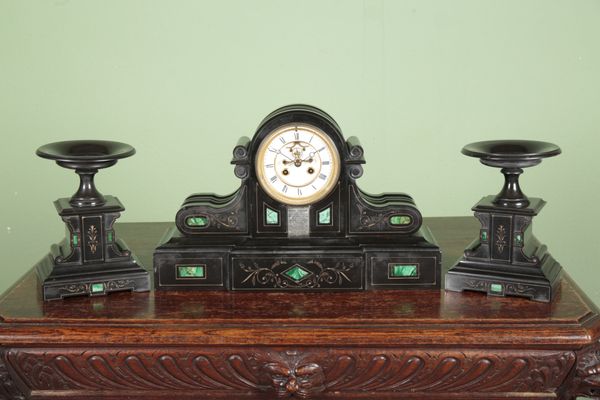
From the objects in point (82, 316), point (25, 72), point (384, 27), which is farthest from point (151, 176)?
point (82, 316)

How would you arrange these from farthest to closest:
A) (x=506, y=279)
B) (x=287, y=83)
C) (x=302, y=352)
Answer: (x=287, y=83) → (x=506, y=279) → (x=302, y=352)

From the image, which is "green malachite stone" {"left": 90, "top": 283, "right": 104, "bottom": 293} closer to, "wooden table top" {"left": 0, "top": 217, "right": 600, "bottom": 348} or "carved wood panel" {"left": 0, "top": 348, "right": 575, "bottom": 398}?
"wooden table top" {"left": 0, "top": 217, "right": 600, "bottom": 348}

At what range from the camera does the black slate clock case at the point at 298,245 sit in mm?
2633

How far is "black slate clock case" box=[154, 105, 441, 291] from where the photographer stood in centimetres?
263

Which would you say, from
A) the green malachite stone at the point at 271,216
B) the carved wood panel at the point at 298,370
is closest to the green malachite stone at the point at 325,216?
the green malachite stone at the point at 271,216

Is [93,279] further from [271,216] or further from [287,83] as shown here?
[287,83]

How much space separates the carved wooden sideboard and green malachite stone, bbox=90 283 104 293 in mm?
99

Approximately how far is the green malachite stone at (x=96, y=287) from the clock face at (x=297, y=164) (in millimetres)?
472

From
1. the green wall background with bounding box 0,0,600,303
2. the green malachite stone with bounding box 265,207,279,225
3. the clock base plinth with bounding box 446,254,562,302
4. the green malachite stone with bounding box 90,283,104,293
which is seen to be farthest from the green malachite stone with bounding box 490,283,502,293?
the green wall background with bounding box 0,0,600,303

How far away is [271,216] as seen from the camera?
2.66 meters

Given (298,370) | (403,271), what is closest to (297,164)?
(403,271)

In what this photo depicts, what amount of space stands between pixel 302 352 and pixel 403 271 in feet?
1.20

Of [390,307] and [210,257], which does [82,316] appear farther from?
[390,307]

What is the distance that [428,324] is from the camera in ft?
8.00
